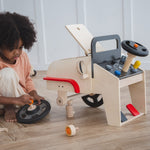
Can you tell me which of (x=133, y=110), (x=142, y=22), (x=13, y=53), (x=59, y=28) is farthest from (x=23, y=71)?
(x=142, y=22)

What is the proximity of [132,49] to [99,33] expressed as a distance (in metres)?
1.70

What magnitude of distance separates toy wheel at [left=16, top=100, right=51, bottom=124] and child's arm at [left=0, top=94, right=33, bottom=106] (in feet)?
0.15

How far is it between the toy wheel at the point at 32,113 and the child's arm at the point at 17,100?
0.15 ft

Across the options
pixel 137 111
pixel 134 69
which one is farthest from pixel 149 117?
pixel 134 69

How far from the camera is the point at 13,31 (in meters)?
1.25

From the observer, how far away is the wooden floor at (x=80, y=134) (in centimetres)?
96

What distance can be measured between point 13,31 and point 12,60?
201mm

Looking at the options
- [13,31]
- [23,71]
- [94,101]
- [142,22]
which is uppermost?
[13,31]

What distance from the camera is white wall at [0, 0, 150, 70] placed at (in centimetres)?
265

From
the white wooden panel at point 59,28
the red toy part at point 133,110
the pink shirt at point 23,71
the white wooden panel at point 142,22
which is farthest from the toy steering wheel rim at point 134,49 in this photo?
the white wooden panel at point 59,28

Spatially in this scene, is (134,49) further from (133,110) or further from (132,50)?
(133,110)

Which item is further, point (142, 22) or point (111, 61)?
point (142, 22)

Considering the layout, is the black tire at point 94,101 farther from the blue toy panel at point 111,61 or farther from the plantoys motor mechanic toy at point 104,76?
the blue toy panel at point 111,61

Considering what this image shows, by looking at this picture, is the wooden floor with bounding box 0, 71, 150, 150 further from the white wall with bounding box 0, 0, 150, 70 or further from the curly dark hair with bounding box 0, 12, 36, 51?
the white wall with bounding box 0, 0, 150, 70
